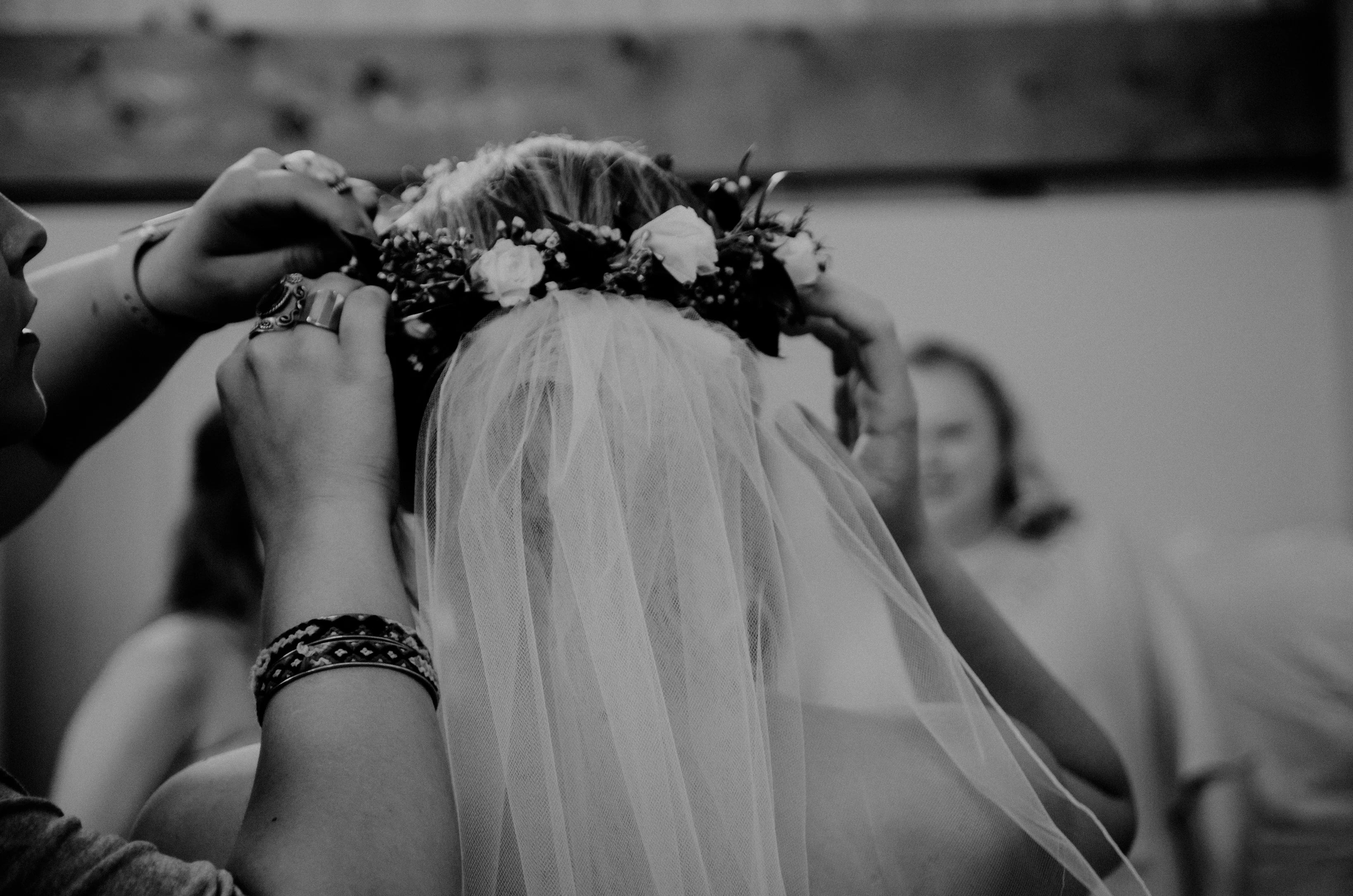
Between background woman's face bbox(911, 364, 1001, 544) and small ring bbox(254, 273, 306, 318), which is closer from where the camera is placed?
small ring bbox(254, 273, 306, 318)

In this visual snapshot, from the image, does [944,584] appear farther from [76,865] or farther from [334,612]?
[76,865]

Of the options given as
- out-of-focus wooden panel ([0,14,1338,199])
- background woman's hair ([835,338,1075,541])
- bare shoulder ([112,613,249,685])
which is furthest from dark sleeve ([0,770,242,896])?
out-of-focus wooden panel ([0,14,1338,199])

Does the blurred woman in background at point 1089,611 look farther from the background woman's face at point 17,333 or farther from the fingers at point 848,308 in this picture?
the background woman's face at point 17,333

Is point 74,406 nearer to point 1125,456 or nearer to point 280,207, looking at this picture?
point 280,207

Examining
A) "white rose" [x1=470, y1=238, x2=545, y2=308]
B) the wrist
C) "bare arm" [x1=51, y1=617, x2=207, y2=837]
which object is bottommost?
"bare arm" [x1=51, y1=617, x2=207, y2=837]

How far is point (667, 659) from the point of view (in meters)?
0.90

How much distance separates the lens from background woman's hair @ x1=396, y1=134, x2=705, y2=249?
108 centimetres

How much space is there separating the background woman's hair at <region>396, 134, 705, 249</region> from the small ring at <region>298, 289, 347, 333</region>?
0.19 meters

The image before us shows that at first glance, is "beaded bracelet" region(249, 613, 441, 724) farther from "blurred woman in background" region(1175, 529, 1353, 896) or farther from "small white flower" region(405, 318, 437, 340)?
"blurred woman in background" region(1175, 529, 1353, 896)

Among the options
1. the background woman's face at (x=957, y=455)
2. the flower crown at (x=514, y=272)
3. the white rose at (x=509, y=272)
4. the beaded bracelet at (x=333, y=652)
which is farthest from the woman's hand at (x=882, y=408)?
the background woman's face at (x=957, y=455)

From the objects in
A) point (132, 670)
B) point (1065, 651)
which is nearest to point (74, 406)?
point (132, 670)

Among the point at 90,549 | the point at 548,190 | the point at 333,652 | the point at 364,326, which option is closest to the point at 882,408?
the point at 548,190

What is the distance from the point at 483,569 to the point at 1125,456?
2800 mm

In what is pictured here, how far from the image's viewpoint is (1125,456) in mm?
3318
